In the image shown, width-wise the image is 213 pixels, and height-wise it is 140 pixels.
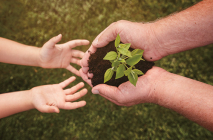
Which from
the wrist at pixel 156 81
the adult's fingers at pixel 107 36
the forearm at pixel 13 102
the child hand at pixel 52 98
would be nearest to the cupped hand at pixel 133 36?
the adult's fingers at pixel 107 36

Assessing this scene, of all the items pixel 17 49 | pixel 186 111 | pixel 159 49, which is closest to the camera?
pixel 186 111

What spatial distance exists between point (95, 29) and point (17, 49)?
6.35 feet

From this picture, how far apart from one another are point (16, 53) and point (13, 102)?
37.3 inches

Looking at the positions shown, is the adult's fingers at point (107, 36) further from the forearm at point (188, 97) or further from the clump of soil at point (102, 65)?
the forearm at point (188, 97)

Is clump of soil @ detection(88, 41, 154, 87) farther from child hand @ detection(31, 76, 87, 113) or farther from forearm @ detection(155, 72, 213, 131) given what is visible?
child hand @ detection(31, 76, 87, 113)

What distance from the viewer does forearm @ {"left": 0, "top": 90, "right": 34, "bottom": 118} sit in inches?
89.4

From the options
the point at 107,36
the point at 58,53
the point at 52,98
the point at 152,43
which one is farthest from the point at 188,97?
the point at 58,53

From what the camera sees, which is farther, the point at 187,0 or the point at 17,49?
the point at 187,0

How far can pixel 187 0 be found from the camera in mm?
3662

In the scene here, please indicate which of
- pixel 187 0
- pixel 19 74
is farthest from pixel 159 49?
pixel 19 74

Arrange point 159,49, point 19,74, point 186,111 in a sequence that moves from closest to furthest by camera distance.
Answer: point 186,111
point 159,49
point 19,74

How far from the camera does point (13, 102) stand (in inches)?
91.6

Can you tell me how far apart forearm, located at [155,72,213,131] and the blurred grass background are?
149 cm

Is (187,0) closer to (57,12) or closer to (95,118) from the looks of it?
(57,12)
